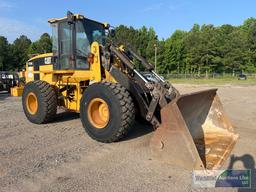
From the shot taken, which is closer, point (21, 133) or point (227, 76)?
point (21, 133)

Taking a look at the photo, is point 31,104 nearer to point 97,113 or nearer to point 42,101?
point 42,101

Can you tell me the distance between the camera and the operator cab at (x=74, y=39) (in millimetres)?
6895

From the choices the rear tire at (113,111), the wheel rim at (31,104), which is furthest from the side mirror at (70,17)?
the wheel rim at (31,104)

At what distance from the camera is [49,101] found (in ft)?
22.9

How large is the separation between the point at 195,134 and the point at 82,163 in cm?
226

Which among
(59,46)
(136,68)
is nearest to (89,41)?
(59,46)

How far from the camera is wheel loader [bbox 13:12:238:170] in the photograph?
14.5 ft

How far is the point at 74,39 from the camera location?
691 centimetres

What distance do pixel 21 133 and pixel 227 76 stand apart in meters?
52.7

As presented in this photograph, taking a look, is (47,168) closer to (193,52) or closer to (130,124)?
(130,124)

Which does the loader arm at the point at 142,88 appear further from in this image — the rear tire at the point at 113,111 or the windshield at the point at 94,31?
the windshield at the point at 94,31

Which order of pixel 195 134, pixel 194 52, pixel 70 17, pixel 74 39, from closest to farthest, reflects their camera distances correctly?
pixel 195 134 → pixel 70 17 → pixel 74 39 → pixel 194 52

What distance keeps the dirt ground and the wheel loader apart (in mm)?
286

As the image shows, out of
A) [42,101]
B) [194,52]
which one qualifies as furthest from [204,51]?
[42,101]
